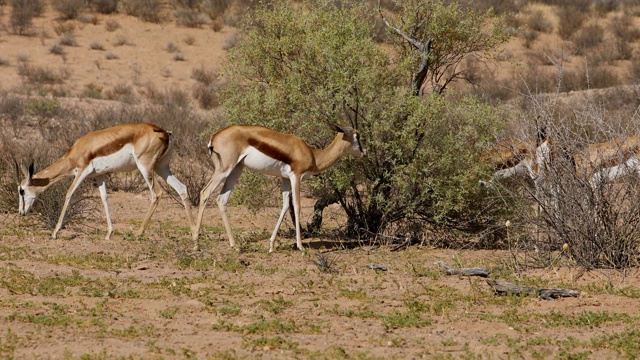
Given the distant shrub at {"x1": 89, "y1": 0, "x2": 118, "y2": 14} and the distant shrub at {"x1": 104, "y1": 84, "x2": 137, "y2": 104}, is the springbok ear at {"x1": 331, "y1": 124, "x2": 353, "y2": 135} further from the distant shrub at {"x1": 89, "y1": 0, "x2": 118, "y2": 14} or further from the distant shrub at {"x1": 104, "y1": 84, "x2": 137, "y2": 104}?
the distant shrub at {"x1": 89, "y1": 0, "x2": 118, "y2": 14}

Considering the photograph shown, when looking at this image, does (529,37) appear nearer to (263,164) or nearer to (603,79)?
(603,79)

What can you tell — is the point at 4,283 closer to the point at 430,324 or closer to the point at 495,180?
the point at 430,324

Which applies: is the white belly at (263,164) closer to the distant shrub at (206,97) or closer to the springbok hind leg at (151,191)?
the springbok hind leg at (151,191)

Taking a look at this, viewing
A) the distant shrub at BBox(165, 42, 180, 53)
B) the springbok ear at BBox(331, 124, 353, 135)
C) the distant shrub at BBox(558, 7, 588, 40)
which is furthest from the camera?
the distant shrub at BBox(558, 7, 588, 40)

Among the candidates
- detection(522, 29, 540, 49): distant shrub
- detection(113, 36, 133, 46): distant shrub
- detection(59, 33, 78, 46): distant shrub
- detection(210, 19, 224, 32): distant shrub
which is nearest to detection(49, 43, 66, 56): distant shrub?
detection(59, 33, 78, 46): distant shrub

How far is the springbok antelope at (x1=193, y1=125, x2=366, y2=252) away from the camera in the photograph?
10594mm

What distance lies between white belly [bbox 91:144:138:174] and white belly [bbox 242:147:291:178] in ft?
5.41

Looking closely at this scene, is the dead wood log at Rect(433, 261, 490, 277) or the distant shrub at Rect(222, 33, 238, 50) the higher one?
the dead wood log at Rect(433, 261, 490, 277)

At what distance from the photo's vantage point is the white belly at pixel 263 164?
34.8 feet

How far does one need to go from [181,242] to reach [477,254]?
3.45 metres

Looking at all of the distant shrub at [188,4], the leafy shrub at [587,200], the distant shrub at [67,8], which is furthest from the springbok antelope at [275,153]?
the distant shrub at [188,4]

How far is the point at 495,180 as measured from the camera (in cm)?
1122

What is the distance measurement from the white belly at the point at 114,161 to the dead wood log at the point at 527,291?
4.98m

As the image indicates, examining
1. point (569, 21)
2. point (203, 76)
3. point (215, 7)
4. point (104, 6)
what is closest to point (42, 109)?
point (203, 76)
